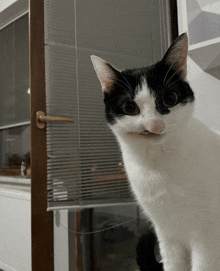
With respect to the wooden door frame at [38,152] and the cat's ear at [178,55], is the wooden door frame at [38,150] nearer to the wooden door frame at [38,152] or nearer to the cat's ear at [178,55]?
the wooden door frame at [38,152]

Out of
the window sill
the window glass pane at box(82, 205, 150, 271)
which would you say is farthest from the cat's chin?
the window sill

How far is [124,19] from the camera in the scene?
149cm

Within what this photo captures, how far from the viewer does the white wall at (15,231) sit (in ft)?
5.35

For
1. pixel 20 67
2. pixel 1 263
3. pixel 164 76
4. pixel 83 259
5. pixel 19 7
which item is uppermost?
pixel 19 7

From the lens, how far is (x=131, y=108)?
0.67 meters

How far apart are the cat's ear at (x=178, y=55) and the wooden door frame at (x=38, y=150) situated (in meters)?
0.72

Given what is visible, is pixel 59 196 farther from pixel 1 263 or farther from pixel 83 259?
Answer: pixel 1 263

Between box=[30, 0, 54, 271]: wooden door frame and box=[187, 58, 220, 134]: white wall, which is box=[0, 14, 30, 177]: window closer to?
box=[30, 0, 54, 271]: wooden door frame

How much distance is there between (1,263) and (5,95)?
5.20 ft

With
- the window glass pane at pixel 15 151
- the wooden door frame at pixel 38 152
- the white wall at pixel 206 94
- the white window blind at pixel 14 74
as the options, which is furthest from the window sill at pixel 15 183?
the white wall at pixel 206 94

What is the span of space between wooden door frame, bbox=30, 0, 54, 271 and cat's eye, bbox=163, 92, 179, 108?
2.46 ft

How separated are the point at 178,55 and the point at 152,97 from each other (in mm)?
142

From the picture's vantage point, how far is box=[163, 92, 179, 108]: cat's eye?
0.65 m

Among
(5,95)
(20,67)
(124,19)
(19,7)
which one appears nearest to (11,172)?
(5,95)
